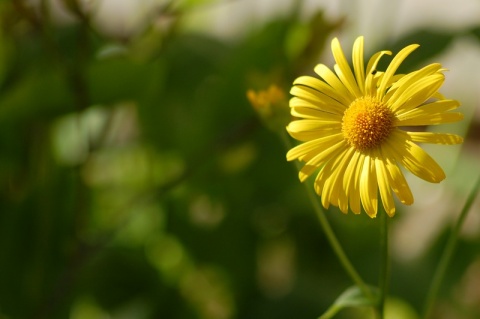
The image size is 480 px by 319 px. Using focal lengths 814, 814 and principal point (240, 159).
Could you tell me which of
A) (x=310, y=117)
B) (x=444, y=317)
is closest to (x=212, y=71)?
(x=444, y=317)

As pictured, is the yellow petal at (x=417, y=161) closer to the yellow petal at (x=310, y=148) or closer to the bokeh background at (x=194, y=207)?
the yellow petal at (x=310, y=148)

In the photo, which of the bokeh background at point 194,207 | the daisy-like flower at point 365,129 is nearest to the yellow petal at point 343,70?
the daisy-like flower at point 365,129

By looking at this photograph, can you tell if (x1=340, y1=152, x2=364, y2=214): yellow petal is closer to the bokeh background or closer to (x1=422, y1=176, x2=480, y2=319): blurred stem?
(x1=422, y1=176, x2=480, y2=319): blurred stem

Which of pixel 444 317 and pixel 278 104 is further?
pixel 444 317

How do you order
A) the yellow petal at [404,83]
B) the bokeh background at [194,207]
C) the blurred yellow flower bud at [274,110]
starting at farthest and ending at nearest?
the bokeh background at [194,207], the blurred yellow flower bud at [274,110], the yellow petal at [404,83]

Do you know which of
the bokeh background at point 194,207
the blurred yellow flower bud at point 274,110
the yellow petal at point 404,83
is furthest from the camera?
the bokeh background at point 194,207

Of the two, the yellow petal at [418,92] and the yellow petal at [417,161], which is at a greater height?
the yellow petal at [418,92]

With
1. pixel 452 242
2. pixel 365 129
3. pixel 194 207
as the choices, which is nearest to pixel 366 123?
pixel 365 129

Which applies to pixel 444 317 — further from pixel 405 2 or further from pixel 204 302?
pixel 405 2
